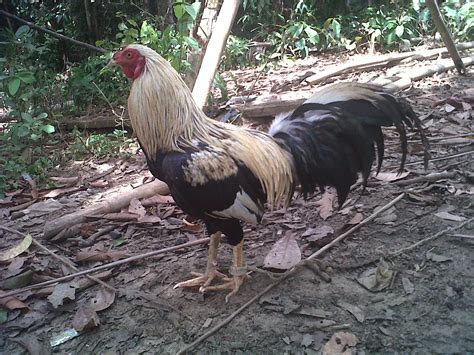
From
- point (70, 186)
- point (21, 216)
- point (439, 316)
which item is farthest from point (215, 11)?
point (439, 316)

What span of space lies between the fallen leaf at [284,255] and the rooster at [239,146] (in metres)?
0.26

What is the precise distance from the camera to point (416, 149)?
4480 millimetres

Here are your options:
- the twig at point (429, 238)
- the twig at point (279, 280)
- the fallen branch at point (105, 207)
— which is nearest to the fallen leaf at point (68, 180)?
the fallen branch at point (105, 207)

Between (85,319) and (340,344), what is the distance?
1571 mm

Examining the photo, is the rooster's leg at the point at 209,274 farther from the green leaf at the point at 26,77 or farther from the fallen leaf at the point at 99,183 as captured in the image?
the green leaf at the point at 26,77

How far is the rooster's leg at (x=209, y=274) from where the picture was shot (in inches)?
121

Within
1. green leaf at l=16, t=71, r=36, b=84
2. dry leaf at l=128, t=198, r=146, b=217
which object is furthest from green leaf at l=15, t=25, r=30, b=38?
dry leaf at l=128, t=198, r=146, b=217

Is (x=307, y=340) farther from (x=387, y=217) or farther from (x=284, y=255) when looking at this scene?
(x=387, y=217)

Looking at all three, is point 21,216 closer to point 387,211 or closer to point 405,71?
point 387,211

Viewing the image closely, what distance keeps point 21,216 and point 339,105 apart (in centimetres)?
319

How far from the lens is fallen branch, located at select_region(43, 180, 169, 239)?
371cm

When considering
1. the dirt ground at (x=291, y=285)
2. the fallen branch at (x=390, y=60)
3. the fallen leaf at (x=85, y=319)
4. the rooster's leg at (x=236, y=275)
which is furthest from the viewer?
the fallen branch at (x=390, y=60)

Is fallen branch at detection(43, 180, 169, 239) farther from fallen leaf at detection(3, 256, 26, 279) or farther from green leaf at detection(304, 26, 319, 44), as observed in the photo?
green leaf at detection(304, 26, 319, 44)

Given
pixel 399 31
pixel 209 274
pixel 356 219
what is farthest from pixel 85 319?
pixel 399 31
